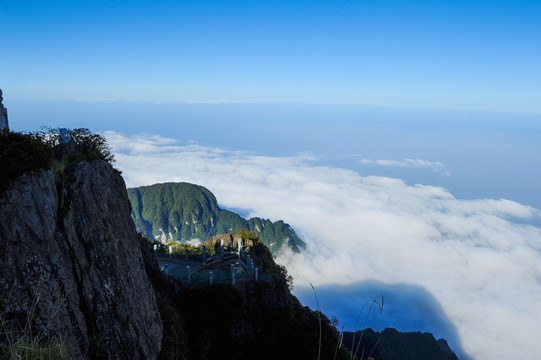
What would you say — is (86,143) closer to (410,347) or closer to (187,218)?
(410,347)

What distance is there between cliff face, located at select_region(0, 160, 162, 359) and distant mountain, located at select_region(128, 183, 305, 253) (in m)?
115

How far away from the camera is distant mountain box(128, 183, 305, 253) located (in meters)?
126

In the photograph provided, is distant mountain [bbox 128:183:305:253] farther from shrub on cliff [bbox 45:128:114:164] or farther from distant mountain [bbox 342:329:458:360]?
shrub on cliff [bbox 45:128:114:164]

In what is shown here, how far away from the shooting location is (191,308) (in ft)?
45.5

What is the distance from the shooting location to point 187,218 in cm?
13312

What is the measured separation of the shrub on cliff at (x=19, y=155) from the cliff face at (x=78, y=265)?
0.55ft

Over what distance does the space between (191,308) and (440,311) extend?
411ft

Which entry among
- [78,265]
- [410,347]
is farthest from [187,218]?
[78,265]

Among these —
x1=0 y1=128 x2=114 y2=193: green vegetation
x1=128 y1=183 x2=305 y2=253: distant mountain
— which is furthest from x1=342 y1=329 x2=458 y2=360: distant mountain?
x1=128 y1=183 x2=305 y2=253: distant mountain

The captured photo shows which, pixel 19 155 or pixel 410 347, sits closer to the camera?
pixel 19 155

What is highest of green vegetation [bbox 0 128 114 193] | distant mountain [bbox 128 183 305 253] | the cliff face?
green vegetation [bbox 0 128 114 193]

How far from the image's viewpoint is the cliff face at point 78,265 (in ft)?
19.2

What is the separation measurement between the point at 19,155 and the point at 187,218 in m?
132

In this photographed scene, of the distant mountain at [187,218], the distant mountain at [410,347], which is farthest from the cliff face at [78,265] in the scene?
the distant mountain at [187,218]
